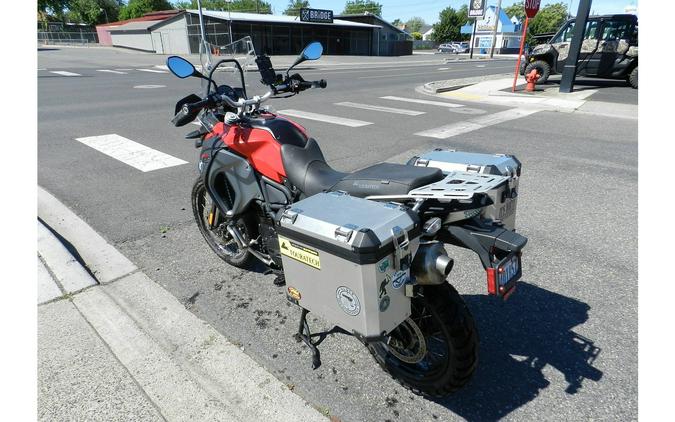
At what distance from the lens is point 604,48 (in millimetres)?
13164

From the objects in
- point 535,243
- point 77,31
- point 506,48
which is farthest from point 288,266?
point 77,31

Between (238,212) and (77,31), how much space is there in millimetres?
72384

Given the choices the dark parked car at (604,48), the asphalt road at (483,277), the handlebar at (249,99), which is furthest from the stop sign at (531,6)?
the handlebar at (249,99)

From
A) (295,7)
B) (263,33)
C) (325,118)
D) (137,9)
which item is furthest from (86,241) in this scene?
(295,7)

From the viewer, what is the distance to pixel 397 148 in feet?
23.1

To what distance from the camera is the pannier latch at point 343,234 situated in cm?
A: 161

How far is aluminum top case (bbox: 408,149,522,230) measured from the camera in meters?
2.04

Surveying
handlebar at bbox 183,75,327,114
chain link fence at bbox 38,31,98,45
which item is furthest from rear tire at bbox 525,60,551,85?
chain link fence at bbox 38,31,98,45

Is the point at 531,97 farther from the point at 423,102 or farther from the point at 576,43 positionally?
the point at 423,102

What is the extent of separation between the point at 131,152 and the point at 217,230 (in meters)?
4.10

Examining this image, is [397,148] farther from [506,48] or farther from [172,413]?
[506,48]

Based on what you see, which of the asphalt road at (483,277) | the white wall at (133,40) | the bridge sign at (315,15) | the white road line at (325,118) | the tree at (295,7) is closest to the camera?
the asphalt road at (483,277)

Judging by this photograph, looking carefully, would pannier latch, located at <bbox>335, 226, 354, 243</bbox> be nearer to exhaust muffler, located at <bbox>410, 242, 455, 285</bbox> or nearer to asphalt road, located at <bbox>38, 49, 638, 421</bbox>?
exhaust muffler, located at <bbox>410, 242, 455, 285</bbox>

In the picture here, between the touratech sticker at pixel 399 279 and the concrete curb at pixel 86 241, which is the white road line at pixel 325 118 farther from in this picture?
the touratech sticker at pixel 399 279
